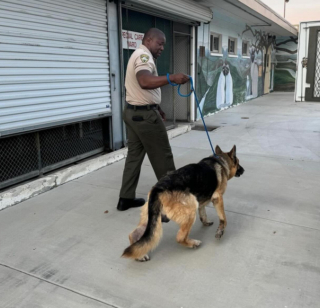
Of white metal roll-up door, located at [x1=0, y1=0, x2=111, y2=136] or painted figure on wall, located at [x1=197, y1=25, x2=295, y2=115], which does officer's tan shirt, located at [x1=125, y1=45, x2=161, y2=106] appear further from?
painted figure on wall, located at [x1=197, y1=25, x2=295, y2=115]

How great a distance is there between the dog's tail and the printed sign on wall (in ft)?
14.4

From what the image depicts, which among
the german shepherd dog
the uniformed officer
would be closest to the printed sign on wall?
the uniformed officer

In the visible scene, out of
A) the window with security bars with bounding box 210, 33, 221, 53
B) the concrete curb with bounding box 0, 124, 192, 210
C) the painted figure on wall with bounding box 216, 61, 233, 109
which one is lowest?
the concrete curb with bounding box 0, 124, 192, 210

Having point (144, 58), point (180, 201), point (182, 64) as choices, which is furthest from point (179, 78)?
point (182, 64)

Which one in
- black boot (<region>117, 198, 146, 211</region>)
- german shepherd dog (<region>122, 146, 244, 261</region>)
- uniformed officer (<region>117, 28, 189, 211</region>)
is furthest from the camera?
black boot (<region>117, 198, 146, 211</region>)

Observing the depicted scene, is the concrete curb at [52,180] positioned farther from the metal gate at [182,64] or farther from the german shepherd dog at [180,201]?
the metal gate at [182,64]

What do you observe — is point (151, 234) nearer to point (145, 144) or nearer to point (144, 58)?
point (145, 144)

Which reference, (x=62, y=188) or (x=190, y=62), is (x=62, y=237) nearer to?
(x=62, y=188)

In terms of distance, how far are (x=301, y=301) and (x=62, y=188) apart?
3218mm

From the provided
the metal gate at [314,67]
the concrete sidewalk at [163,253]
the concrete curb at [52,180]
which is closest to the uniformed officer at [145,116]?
the concrete sidewalk at [163,253]

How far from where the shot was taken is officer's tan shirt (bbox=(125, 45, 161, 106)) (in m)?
3.18

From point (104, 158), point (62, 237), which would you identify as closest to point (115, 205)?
point (62, 237)

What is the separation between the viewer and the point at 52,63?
4.62 meters

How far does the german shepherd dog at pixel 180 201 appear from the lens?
8.16 feet
